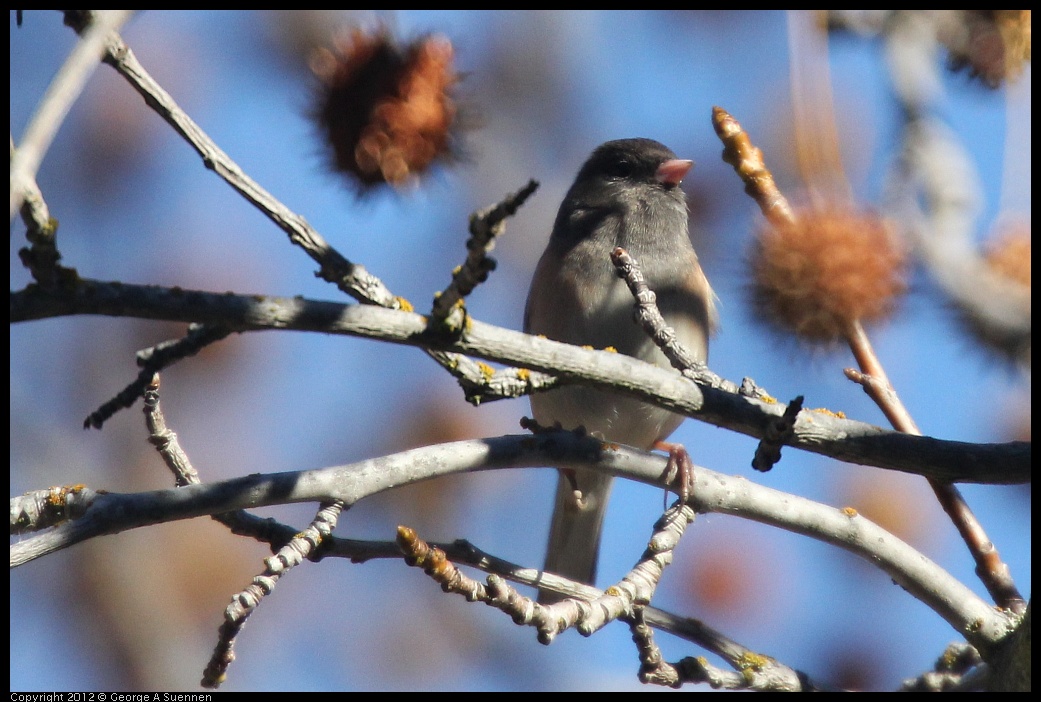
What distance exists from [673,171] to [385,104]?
2.13 metres

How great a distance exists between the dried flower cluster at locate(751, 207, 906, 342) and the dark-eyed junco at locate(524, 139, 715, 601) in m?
1.23

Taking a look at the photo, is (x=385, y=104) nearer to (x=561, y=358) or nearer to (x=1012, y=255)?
(x=561, y=358)

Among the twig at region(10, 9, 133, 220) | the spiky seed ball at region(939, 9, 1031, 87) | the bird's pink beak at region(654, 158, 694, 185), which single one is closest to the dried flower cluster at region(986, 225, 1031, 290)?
the spiky seed ball at region(939, 9, 1031, 87)

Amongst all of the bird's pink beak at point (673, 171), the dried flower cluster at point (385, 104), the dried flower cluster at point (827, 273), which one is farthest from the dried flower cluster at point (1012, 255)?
the bird's pink beak at point (673, 171)

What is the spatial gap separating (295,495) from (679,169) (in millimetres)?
2289

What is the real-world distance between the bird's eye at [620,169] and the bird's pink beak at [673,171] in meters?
0.12

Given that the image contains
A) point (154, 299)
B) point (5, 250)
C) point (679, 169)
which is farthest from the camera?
point (679, 169)

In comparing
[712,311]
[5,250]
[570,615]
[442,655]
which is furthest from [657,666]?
[442,655]

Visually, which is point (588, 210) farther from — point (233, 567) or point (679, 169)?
point (233, 567)

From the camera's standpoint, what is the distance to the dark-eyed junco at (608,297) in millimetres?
3205

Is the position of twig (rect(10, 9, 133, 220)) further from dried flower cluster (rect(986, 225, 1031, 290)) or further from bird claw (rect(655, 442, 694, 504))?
dried flower cluster (rect(986, 225, 1031, 290))

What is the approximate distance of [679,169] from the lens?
358 centimetres

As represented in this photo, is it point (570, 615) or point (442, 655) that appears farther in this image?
point (442, 655)

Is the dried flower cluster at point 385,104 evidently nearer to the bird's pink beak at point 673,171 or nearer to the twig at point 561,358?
the twig at point 561,358
